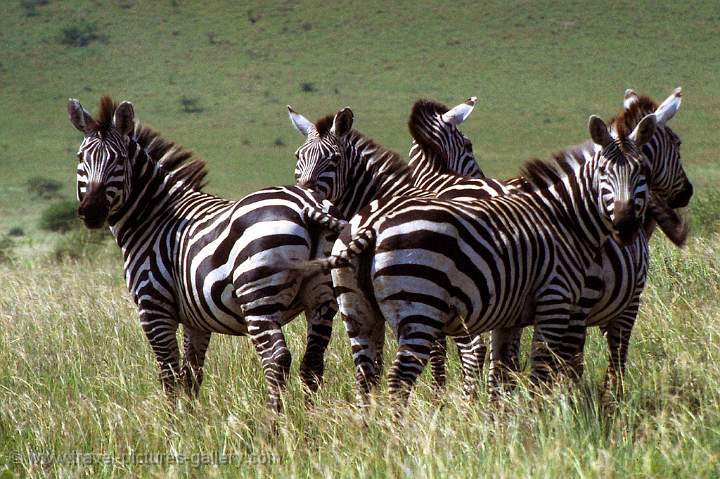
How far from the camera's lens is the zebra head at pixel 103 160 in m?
5.84

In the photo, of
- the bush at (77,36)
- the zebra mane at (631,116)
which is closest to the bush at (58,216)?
the zebra mane at (631,116)

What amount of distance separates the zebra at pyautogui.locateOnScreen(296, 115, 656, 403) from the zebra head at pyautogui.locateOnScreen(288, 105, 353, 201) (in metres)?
1.71

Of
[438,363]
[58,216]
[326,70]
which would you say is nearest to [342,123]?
[438,363]

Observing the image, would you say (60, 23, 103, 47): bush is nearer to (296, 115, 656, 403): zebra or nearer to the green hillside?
the green hillside

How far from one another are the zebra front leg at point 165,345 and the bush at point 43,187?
2983 cm

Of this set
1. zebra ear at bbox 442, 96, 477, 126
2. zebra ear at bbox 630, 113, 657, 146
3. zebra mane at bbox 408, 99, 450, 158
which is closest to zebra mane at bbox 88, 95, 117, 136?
zebra mane at bbox 408, 99, 450, 158

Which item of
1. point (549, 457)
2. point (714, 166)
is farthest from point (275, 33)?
point (549, 457)

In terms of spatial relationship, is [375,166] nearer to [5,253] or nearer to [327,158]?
[327,158]

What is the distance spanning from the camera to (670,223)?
5770 mm

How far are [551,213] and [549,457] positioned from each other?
180 centimetres

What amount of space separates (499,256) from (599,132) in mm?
912

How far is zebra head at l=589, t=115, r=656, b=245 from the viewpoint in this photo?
5.08 m

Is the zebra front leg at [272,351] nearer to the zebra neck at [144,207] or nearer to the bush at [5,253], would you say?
the zebra neck at [144,207]

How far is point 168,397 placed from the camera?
573 centimetres
